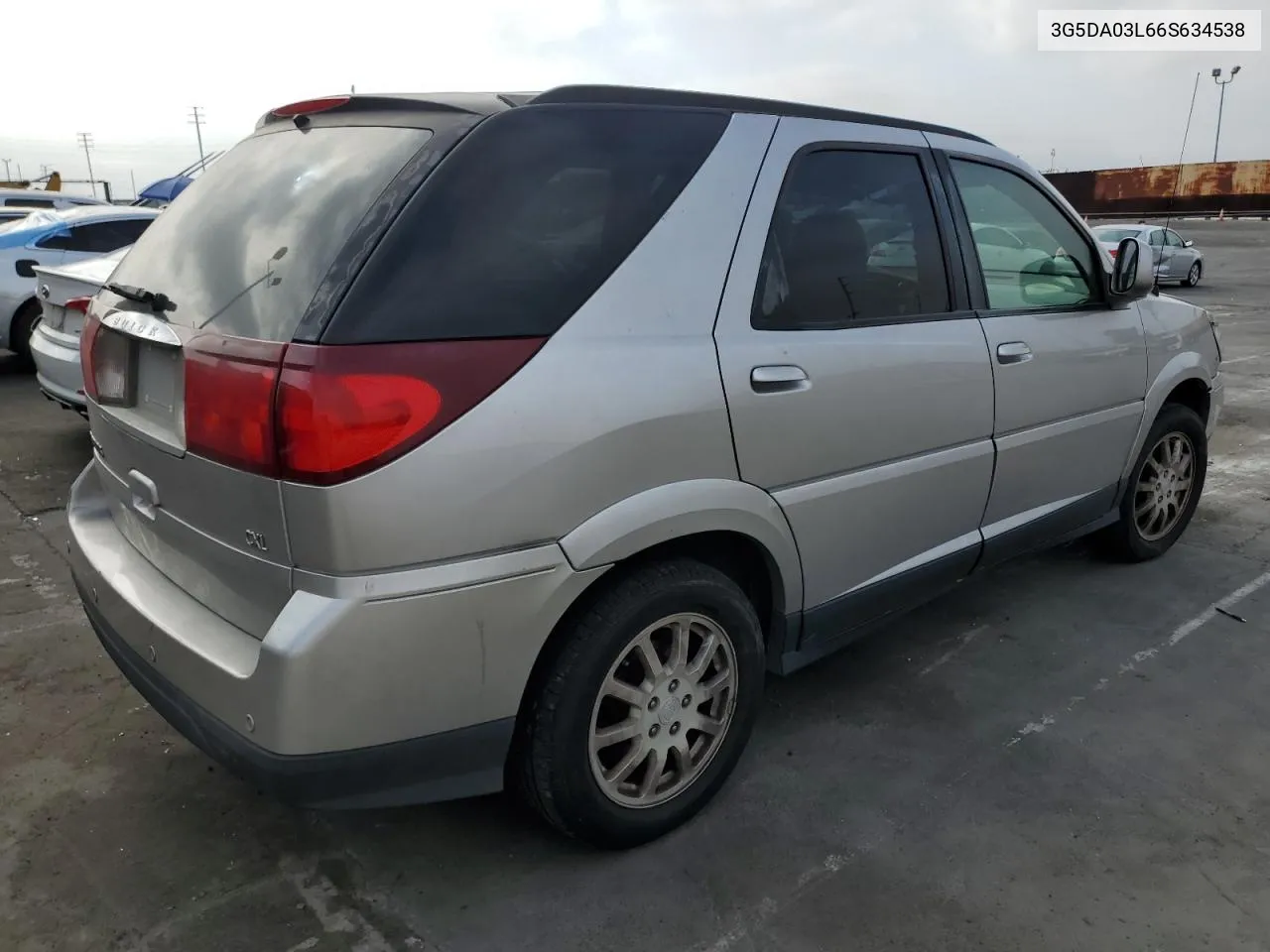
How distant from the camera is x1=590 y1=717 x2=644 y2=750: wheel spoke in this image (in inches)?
92.9

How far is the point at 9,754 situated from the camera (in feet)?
9.52

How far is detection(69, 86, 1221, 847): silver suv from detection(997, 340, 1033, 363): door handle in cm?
16

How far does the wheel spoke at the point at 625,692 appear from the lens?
7.64ft

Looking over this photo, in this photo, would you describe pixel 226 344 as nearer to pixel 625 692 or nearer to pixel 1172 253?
pixel 625 692

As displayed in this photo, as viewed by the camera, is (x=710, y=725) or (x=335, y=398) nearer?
(x=335, y=398)

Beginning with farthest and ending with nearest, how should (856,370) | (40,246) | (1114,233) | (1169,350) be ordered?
(1114,233) → (40,246) → (1169,350) → (856,370)

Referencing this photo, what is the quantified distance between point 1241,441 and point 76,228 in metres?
10.0

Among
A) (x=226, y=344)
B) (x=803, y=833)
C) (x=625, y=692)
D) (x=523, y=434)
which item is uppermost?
(x=226, y=344)

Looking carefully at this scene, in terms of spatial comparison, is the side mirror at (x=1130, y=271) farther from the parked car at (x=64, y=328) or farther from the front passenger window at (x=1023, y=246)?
the parked car at (x=64, y=328)

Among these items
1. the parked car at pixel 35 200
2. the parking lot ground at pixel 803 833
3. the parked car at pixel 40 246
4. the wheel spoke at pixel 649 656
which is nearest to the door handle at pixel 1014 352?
the parking lot ground at pixel 803 833

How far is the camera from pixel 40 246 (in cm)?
888

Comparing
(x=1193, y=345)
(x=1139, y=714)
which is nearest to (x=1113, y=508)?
(x=1193, y=345)

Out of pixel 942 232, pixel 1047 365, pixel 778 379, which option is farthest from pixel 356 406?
pixel 1047 365

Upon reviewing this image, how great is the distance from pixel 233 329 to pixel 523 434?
0.65 m
